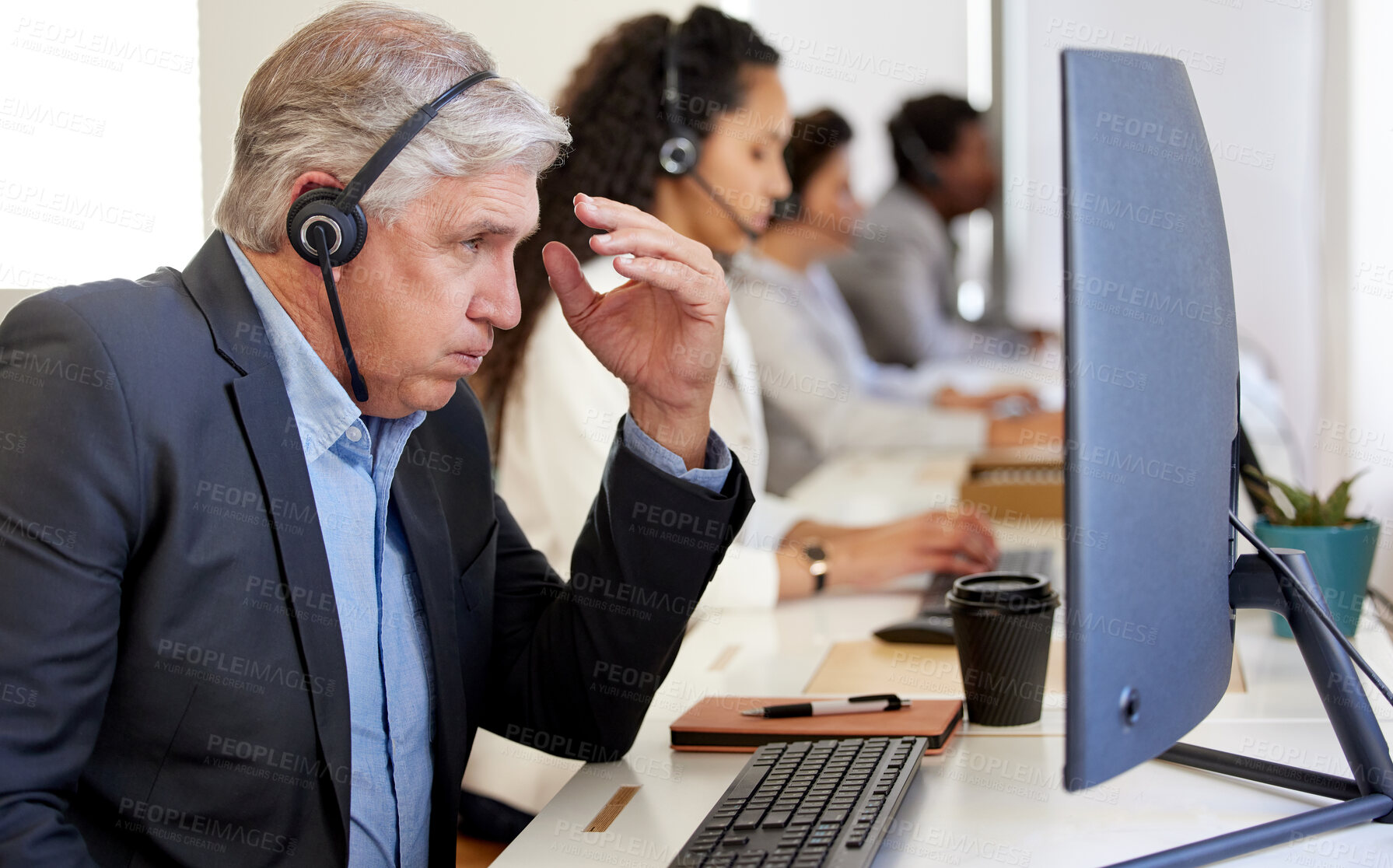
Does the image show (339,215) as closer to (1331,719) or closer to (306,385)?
(306,385)

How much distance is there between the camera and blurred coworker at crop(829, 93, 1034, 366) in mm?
4477

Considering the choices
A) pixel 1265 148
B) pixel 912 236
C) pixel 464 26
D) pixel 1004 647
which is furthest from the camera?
pixel 912 236

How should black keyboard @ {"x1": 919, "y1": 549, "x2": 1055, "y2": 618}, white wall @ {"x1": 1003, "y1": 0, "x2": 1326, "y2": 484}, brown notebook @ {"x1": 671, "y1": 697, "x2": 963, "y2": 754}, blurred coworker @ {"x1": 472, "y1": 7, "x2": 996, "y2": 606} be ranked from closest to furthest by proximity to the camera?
brown notebook @ {"x1": 671, "y1": 697, "x2": 963, "y2": 754} → black keyboard @ {"x1": 919, "y1": 549, "x2": 1055, "y2": 618} → blurred coworker @ {"x1": 472, "y1": 7, "x2": 996, "y2": 606} → white wall @ {"x1": 1003, "y1": 0, "x2": 1326, "y2": 484}

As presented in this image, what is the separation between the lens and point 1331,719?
2.80 feet

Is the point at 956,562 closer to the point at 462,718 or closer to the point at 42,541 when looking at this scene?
the point at 462,718

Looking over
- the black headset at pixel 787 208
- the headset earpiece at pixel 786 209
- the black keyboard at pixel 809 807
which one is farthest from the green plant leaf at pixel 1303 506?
the headset earpiece at pixel 786 209

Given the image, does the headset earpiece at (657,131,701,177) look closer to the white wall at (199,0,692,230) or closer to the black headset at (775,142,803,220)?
the white wall at (199,0,692,230)

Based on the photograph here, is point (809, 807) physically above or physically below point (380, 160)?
below

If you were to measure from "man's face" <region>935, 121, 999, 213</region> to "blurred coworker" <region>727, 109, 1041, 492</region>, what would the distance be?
2.38 ft

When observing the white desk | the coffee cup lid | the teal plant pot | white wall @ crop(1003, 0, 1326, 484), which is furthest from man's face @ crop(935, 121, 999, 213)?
the coffee cup lid

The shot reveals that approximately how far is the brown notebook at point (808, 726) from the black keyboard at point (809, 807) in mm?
32

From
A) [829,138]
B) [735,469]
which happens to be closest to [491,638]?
[735,469]

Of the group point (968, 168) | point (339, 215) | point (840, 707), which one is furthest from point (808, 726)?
point (968, 168)

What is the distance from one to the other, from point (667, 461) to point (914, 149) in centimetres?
385
